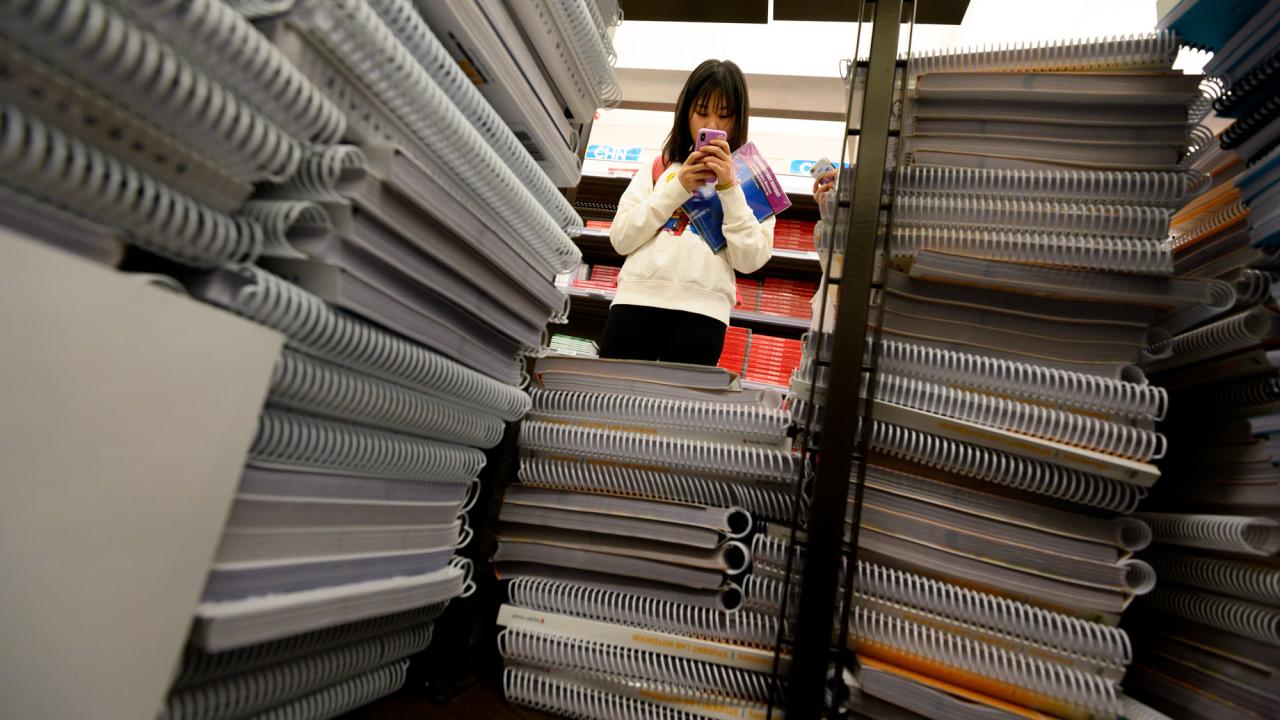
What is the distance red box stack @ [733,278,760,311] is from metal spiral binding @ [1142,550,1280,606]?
2331 millimetres

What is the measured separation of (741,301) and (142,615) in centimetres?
301

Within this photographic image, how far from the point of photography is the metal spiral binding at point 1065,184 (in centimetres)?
86

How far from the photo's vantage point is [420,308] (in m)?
0.74

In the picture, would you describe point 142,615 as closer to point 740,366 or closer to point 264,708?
point 264,708

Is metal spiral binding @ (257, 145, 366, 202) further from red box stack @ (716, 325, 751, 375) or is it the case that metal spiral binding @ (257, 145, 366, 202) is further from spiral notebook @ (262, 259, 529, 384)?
red box stack @ (716, 325, 751, 375)

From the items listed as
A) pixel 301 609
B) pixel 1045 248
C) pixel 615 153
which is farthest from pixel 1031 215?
pixel 615 153

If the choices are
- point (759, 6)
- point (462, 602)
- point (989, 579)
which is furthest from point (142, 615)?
point (759, 6)

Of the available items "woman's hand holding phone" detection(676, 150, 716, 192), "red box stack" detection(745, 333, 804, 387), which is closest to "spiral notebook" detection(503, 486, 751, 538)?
"woman's hand holding phone" detection(676, 150, 716, 192)

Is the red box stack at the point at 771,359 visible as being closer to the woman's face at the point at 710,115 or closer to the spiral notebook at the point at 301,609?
the woman's face at the point at 710,115

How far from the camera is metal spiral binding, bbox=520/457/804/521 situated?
3.16ft

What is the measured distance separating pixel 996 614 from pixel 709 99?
4.49 feet

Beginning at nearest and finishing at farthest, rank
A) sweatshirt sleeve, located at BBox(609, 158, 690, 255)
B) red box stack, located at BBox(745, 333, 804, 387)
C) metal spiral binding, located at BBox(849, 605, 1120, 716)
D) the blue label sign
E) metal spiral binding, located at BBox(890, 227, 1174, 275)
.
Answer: metal spiral binding, located at BBox(849, 605, 1120, 716) < metal spiral binding, located at BBox(890, 227, 1174, 275) < sweatshirt sleeve, located at BBox(609, 158, 690, 255) < red box stack, located at BBox(745, 333, 804, 387) < the blue label sign

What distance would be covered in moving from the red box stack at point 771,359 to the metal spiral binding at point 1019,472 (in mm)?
2135

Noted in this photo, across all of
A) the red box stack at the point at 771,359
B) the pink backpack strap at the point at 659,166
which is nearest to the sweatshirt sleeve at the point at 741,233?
the pink backpack strap at the point at 659,166
